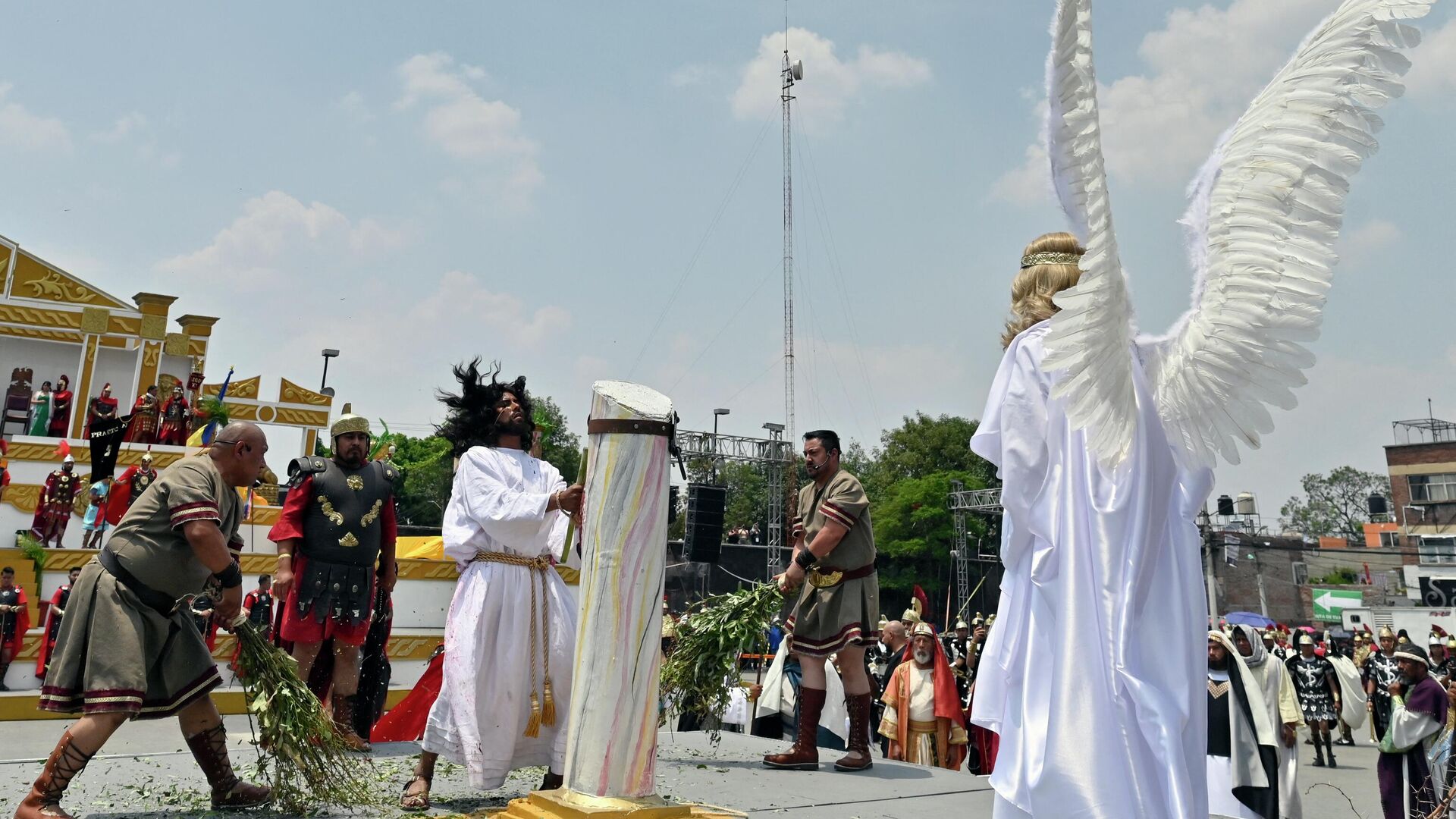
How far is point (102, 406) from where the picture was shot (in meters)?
22.5

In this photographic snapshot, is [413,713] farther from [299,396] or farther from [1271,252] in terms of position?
[299,396]

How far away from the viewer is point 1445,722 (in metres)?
7.86

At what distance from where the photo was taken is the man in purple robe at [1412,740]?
7855 mm

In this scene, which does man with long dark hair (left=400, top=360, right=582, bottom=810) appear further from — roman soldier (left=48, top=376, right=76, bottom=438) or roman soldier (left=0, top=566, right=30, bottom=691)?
roman soldier (left=48, top=376, right=76, bottom=438)

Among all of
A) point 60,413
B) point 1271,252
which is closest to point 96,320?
point 60,413

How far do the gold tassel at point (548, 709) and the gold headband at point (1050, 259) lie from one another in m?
2.70

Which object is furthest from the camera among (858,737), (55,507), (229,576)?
(55,507)

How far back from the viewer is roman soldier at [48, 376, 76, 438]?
23594 millimetres

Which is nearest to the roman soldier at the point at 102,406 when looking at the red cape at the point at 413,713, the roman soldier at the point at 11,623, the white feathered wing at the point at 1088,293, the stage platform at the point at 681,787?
the roman soldier at the point at 11,623

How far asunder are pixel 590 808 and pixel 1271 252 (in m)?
2.69

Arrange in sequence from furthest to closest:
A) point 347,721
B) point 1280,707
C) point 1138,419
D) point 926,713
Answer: point 1280,707, point 926,713, point 347,721, point 1138,419

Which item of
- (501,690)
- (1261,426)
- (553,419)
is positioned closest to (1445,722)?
(1261,426)

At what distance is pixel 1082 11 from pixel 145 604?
4.08m

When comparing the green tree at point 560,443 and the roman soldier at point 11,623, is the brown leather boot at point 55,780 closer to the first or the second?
the roman soldier at point 11,623
